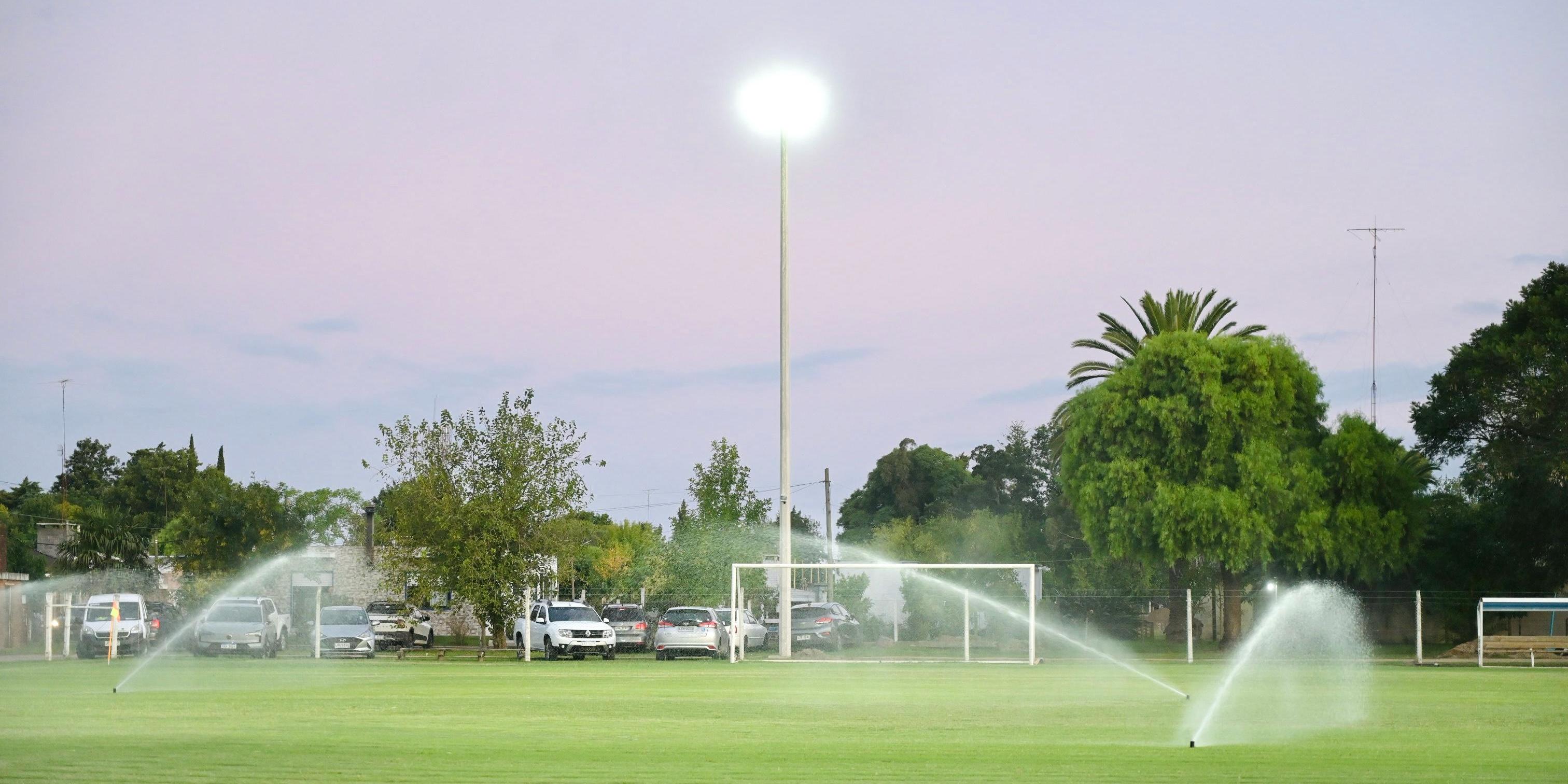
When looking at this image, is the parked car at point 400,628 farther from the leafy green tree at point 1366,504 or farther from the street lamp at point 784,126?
the leafy green tree at point 1366,504

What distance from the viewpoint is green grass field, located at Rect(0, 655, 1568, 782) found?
13875mm

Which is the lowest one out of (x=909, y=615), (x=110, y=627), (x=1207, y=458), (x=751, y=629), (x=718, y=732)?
(x=751, y=629)

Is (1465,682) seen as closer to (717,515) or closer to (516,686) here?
(516,686)

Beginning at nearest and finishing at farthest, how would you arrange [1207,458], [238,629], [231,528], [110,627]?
1. [110,627]
2. [238,629]
3. [1207,458]
4. [231,528]

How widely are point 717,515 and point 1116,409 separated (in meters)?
18.9

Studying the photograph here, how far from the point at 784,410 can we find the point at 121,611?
21665 mm

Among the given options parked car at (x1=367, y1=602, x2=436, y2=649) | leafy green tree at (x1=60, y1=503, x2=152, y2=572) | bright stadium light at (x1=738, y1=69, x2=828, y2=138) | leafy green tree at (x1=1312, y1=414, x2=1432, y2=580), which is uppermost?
bright stadium light at (x1=738, y1=69, x2=828, y2=138)

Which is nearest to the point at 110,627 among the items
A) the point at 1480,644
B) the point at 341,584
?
the point at 341,584

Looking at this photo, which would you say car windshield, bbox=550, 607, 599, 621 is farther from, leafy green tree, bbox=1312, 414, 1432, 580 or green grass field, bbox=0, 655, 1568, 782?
leafy green tree, bbox=1312, 414, 1432, 580

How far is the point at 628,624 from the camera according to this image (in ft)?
175

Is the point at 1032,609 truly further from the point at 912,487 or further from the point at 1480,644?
the point at 912,487

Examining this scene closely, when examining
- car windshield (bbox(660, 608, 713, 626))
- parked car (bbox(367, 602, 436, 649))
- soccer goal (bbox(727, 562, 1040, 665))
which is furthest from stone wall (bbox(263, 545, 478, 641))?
car windshield (bbox(660, 608, 713, 626))

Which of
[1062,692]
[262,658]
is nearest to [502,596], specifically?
[262,658]

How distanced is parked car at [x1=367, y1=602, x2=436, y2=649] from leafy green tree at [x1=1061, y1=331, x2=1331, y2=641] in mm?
23558
